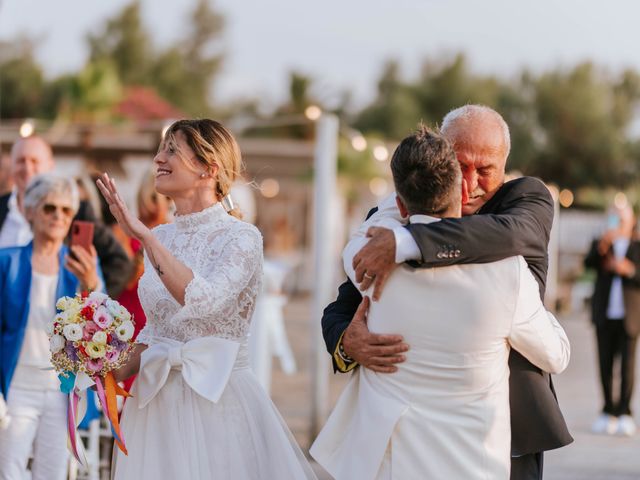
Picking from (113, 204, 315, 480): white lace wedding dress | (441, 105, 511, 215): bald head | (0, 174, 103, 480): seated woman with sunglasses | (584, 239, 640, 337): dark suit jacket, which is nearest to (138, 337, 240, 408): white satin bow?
(113, 204, 315, 480): white lace wedding dress

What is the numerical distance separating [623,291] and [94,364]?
7.85m

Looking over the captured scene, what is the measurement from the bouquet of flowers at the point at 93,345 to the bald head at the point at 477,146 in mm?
1318

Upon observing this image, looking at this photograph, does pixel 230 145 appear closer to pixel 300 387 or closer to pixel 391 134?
pixel 300 387

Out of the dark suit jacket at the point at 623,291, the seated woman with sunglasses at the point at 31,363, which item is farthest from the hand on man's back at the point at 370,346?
the dark suit jacket at the point at 623,291

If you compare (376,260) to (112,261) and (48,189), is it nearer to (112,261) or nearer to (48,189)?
(48,189)

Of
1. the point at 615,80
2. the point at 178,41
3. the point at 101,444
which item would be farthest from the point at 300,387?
the point at 178,41

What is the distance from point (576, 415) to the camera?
36.8ft

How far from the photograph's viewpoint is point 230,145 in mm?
4082

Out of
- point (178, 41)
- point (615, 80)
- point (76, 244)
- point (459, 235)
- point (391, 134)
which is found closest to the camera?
point (459, 235)

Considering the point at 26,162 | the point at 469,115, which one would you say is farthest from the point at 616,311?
the point at 469,115

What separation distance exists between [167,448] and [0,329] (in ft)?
5.53

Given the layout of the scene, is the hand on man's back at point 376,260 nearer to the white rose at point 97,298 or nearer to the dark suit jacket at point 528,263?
the dark suit jacket at point 528,263

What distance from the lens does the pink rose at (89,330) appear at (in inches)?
150

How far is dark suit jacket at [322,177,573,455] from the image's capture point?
3225 millimetres
